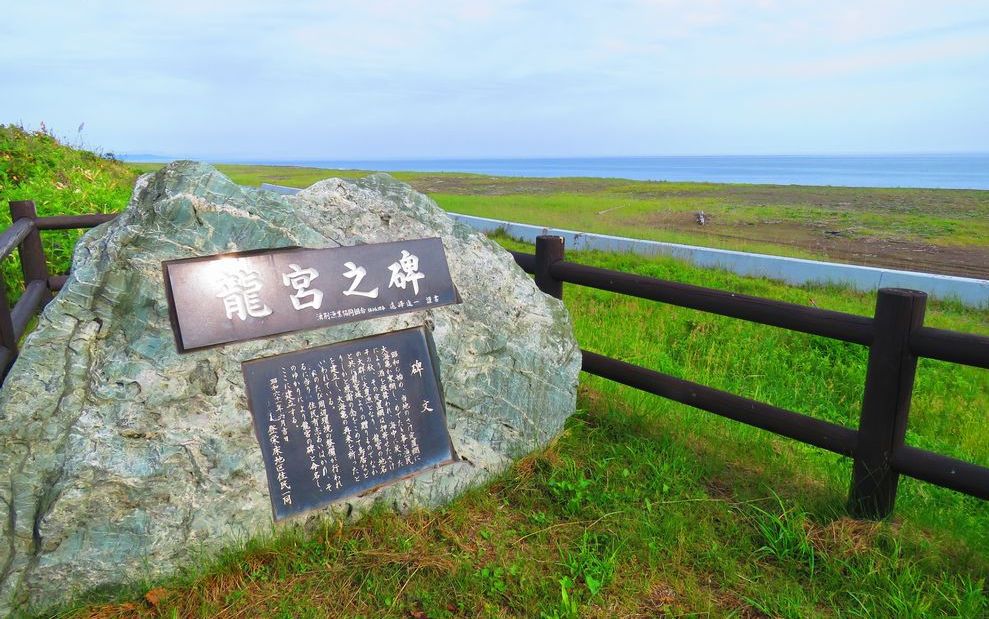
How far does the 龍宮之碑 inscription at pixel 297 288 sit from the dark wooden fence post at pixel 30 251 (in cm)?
455

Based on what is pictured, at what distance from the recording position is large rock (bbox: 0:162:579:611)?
8.70 feet

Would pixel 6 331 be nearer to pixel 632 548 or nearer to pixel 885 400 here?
pixel 632 548

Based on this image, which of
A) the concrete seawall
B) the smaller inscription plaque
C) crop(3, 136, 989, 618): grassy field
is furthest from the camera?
the concrete seawall

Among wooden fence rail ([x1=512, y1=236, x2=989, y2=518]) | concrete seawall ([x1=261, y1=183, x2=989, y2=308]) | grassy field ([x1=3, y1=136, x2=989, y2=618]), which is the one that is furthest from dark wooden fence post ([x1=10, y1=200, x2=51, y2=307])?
wooden fence rail ([x1=512, y1=236, x2=989, y2=518])

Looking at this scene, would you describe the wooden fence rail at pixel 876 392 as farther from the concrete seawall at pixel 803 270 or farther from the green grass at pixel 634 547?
the concrete seawall at pixel 803 270

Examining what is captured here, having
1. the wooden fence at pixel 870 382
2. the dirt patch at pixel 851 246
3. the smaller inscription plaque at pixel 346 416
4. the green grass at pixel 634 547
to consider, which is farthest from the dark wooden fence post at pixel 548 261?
the dirt patch at pixel 851 246

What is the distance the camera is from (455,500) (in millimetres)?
3529

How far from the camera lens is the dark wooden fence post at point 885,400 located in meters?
3.06

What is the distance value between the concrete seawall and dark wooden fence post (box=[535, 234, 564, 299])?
173 inches

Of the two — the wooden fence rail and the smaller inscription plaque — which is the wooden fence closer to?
the wooden fence rail

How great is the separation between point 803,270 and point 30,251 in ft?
35.5

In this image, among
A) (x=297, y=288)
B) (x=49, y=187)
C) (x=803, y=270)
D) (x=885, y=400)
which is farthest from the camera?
(x=803, y=270)

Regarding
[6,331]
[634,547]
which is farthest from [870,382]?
[6,331]

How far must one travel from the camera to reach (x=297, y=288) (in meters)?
3.29
